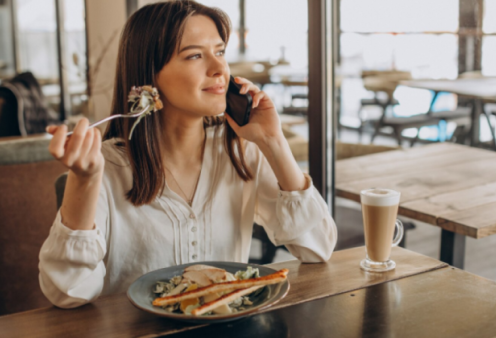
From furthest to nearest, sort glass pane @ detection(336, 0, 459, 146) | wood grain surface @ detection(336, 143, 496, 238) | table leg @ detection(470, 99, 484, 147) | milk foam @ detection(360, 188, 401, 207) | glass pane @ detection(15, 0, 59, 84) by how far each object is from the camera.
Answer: glass pane @ detection(15, 0, 59, 84)
glass pane @ detection(336, 0, 459, 146)
table leg @ detection(470, 99, 484, 147)
wood grain surface @ detection(336, 143, 496, 238)
milk foam @ detection(360, 188, 401, 207)

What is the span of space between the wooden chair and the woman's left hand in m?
1.34

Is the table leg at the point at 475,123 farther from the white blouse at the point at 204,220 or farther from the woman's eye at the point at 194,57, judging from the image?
the woman's eye at the point at 194,57

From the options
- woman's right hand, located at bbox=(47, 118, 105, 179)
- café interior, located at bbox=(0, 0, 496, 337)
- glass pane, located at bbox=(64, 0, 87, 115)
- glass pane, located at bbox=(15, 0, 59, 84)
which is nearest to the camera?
woman's right hand, located at bbox=(47, 118, 105, 179)

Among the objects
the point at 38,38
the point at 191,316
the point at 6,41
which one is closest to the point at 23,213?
the point at 191,316

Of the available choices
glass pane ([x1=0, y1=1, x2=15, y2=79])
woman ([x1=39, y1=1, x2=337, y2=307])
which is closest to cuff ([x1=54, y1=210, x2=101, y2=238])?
woman ([x1=39, y1=1, x2=337, y2=307])

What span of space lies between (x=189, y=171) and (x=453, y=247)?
990 millimetres

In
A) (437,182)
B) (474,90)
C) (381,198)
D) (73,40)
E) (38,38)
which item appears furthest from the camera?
(38,38)

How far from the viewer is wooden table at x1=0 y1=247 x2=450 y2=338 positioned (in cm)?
108

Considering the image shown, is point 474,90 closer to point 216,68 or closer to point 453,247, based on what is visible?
point 453,247

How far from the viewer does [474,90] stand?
2.12 metres

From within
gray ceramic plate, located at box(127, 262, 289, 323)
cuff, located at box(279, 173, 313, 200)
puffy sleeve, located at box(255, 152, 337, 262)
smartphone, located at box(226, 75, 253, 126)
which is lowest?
gray ceramic plate, located at box(127, 262, 289, 323)

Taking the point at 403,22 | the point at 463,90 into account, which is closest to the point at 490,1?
the point at 463,90

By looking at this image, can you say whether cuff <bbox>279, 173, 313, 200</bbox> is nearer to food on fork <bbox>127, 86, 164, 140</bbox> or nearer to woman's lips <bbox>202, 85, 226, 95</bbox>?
woman's lips <bbox>202, 85, 226, 95</bbox>

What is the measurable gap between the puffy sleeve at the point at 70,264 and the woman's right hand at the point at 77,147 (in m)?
0.18
